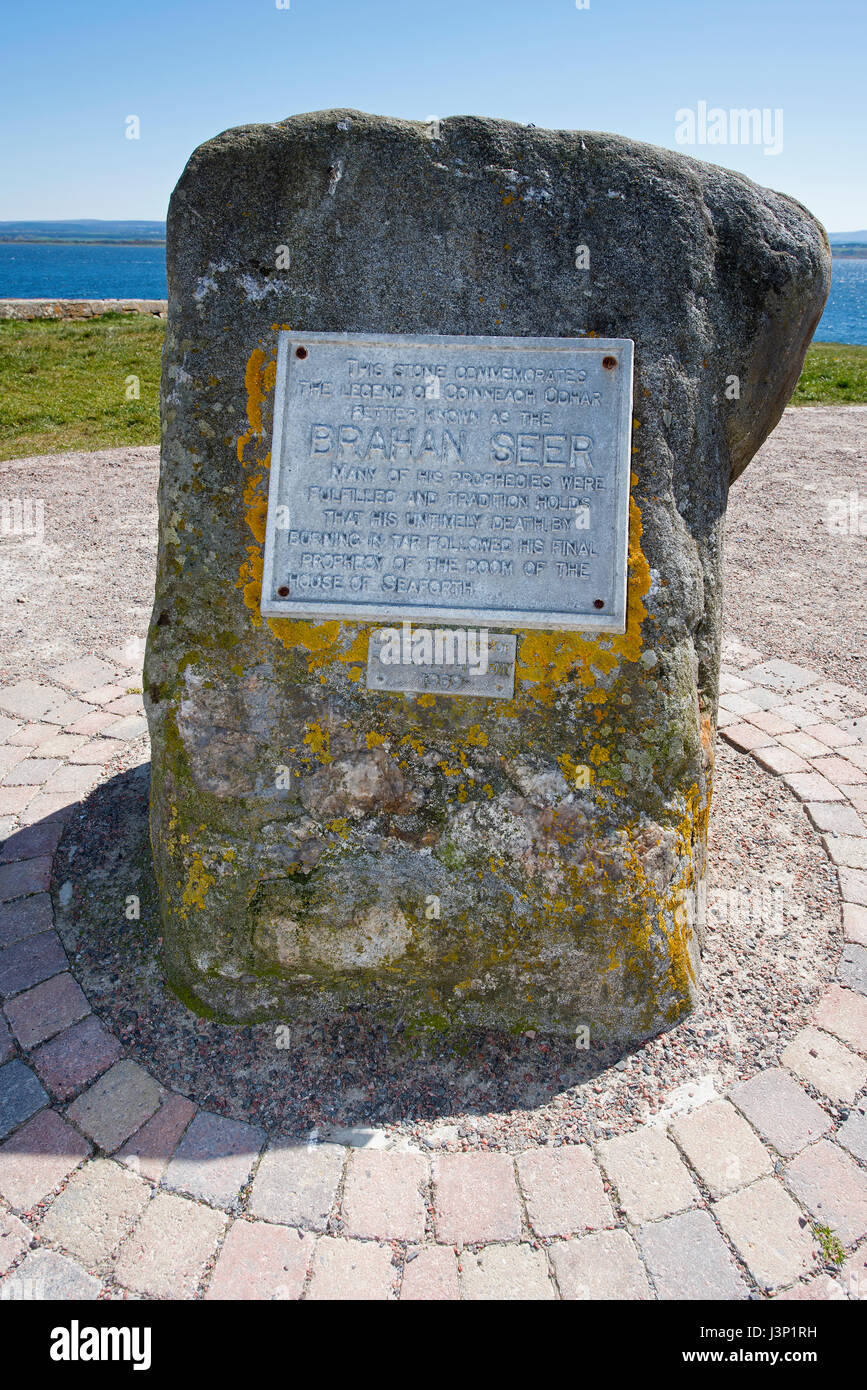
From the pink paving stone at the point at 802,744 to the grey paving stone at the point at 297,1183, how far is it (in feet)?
10.1

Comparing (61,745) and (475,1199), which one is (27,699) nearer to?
(61,745)

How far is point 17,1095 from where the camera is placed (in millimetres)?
2584

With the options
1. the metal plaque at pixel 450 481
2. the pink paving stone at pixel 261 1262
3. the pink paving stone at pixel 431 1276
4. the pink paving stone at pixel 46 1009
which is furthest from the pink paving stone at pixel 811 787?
the pink paving stone at pixel 46 1009

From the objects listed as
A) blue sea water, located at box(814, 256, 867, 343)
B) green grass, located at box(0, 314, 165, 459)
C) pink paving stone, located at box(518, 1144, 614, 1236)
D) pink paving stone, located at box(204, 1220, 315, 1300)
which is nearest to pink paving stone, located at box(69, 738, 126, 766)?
pink paving stone, located at box(204, 1220, 315, 1300)

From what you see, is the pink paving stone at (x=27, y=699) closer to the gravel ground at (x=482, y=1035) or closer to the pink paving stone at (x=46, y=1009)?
the gravel ground at (x=482, y=1035)

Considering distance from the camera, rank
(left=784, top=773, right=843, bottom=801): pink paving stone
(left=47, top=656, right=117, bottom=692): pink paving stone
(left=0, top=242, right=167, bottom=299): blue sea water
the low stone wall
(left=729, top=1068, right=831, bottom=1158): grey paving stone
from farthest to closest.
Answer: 1. (left=0, top=242, right=167, bottom=299): blue sea water
2. the low stone wall
3. (left=47, top=656, right=117, bottom=692): pink paving stone
4. (left=784, top=773, right=843, bottom=801): pink paving stone
5. (left=729, top=1068, right=831, bottom=1158): grey paving stone

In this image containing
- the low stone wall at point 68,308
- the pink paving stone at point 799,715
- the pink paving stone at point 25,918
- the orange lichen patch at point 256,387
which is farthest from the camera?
the low stone wall at point 68,308

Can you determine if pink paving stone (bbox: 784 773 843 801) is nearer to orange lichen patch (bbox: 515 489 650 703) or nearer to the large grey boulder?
the large grey boulder

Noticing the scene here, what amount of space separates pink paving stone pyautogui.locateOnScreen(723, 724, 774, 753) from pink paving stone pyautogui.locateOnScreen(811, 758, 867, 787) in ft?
0.89

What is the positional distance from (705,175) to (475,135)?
2.55ft

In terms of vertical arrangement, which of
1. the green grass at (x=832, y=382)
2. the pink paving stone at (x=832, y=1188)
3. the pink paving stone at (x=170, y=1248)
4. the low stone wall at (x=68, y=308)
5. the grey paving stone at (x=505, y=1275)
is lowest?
the pink paving stone at (x=170, y=1248)

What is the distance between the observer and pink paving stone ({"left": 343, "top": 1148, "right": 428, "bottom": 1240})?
224 centimetres

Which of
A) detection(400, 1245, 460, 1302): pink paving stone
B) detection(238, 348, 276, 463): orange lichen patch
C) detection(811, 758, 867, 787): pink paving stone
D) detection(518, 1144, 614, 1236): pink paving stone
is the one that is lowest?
detection(400, 1245, 460, 1302): pink paving stone

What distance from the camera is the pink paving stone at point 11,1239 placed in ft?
7.09
